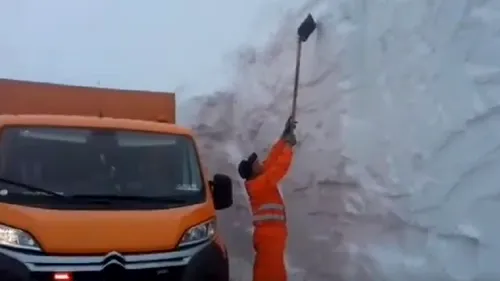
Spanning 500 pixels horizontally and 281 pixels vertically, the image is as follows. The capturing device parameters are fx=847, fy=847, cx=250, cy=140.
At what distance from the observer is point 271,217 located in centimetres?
827

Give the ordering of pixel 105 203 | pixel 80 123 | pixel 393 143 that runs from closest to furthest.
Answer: pixel 105 203 → pixel 80 123 → pixel 393 143

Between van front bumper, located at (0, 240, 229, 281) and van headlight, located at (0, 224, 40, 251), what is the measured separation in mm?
42

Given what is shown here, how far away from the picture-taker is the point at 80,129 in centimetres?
671

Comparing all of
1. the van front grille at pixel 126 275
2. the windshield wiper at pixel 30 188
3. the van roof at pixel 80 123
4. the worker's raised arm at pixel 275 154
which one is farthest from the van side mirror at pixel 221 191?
the worker's raised arm at pixel 275 154

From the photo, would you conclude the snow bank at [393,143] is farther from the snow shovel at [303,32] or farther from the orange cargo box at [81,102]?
the orange cargo box at [81,102]

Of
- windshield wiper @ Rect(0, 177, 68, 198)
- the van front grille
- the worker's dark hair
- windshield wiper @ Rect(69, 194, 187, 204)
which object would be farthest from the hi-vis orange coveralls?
windshield wiper @ Rect(0, 177, 68, 198)

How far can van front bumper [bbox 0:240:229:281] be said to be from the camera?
18.4 feet

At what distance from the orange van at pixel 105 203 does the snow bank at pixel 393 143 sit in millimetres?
1817

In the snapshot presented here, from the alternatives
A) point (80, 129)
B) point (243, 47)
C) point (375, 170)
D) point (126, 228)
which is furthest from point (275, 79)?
point (126, 228)

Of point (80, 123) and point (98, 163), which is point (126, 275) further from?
point (80, 123)

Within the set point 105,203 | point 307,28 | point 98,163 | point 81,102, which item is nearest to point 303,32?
point 307,28

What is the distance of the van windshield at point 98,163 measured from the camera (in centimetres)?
627

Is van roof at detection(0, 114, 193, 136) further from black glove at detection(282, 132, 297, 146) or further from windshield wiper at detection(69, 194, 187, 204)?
black glove at detection(282, 132, 297, 146)

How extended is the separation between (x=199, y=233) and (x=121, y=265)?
0.71m
